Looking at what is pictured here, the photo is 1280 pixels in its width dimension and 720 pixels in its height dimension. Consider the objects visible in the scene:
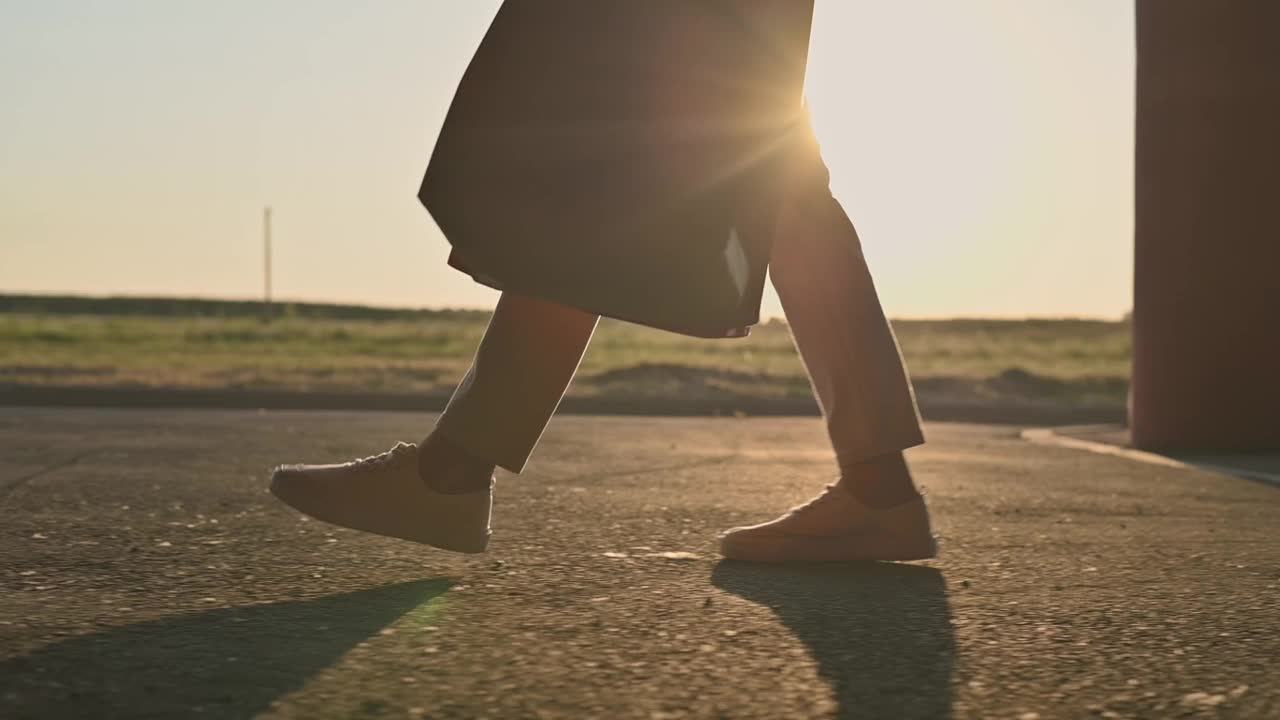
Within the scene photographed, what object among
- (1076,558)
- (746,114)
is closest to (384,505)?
(746,114)

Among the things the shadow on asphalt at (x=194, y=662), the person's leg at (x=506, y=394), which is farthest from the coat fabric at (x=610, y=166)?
the shadow on asphalt at (x=194, y=662)

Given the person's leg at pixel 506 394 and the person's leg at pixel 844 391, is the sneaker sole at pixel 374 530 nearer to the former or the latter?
the person's leg at pixel 506 394

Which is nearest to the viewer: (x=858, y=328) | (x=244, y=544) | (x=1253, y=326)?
(x=858, y=328)

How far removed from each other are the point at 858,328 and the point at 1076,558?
721mm

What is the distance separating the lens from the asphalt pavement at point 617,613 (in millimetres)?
1790

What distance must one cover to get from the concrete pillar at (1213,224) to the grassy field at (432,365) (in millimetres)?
10049

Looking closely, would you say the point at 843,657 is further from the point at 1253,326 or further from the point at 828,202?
the point at 1253,326

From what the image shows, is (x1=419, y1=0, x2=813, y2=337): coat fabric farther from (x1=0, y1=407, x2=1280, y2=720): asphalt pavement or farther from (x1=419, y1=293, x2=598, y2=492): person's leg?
(x1=0, y1=407, x2=1280, y2=720): asphalt pavement

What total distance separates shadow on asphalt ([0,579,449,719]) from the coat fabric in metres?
0.63

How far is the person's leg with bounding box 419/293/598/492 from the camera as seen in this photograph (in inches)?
106

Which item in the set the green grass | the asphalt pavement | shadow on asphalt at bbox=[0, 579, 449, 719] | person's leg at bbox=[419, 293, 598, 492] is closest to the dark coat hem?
person's leg at bbox=[419, 293, 598, 492]

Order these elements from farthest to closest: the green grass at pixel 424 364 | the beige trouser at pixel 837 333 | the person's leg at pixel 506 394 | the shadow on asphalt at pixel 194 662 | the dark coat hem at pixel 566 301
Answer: the green grass at pixel 424 364 → the beige trouser at pixel 837 333 → the person's leg at pixel 506 394 → the dark coat hem at pixel 566 301 → the shadow on asphalt at pixel 194 662

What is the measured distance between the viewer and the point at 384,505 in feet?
8.98

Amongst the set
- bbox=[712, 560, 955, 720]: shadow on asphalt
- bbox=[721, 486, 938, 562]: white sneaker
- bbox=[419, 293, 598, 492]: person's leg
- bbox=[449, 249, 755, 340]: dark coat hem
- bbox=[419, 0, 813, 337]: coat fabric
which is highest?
bbox=[419, 0, 813, 337]: coat fabric
